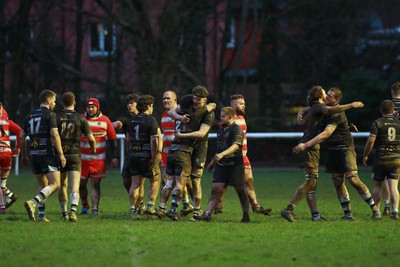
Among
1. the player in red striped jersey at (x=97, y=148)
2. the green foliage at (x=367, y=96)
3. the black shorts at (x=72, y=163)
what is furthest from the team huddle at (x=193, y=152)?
the green foliage at (x=367, y=96)

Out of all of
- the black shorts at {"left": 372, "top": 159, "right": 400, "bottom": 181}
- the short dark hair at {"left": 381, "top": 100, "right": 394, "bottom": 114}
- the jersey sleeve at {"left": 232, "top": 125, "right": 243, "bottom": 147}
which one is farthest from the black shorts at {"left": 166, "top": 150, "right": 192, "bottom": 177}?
the short dark hair at {"left": 381, "top": 100, "right": 394, "bottom": 114}

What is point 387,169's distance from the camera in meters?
16.0

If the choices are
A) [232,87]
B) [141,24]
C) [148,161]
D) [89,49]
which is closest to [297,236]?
[148,161]

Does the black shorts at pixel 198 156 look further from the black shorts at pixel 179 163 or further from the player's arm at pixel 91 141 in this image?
the player's arm at pixel 91 141

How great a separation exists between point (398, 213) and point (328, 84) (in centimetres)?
2187

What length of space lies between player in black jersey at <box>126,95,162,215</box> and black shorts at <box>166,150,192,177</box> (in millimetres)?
319

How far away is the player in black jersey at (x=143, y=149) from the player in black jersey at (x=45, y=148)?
150 cm

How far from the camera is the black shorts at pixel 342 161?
15.3m

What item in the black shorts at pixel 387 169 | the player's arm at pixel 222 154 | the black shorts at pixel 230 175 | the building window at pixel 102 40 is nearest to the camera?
the player's arm at pixel 222 154

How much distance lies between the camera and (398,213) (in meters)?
16.3

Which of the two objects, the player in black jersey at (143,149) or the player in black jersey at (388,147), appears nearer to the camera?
the player in black jersey at (143,149)

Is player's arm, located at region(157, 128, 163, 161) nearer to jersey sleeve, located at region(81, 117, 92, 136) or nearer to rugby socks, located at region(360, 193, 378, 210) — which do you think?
jersey sleeve, located at region(81, 117, 92, 136)

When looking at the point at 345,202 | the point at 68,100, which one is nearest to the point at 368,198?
the point at 345,202

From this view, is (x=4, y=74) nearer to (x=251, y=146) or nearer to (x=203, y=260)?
(x=251, y=146)
